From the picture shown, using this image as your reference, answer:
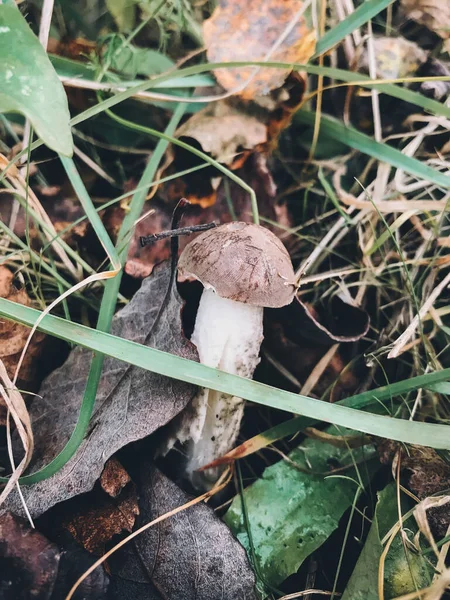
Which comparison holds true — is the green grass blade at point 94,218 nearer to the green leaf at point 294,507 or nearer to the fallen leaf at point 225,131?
the fallen leaf at point 225,131

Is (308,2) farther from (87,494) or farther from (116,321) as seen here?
(87,494)

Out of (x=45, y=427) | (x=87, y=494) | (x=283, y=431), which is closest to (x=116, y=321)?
(x=45, y=427)

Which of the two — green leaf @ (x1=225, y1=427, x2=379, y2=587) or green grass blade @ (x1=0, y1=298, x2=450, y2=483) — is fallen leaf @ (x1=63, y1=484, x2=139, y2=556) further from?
green grass blade @ (x1=0, y1=298, x2=450, y2=483)

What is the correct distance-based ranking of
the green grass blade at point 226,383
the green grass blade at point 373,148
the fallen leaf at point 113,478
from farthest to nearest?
the green grass blade at point 373,148, the fallen leaf at point 113,478, the green grass blade at point 226,383

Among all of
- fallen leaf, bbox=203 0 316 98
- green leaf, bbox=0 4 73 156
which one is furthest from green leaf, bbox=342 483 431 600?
fallen leaf, bbox=203 0 316 98

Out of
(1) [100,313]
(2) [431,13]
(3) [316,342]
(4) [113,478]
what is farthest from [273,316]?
(2) [431,13]

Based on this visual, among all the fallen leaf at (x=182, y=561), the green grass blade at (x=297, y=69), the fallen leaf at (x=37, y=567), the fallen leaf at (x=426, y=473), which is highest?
the green grass blade at (x=297, y=69)

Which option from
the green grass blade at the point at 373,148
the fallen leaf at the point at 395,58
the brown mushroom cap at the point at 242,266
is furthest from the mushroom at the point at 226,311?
the fallen leaf at the point at 395,58
